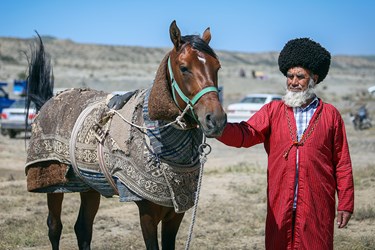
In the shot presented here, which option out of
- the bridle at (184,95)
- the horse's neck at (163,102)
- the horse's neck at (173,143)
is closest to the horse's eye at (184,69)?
the bridle at (184,95)

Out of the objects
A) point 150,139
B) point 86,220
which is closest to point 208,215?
point 86,220

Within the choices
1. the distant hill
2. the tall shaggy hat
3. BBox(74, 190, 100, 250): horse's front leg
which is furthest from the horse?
the distant hill

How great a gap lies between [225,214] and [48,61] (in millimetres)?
3318

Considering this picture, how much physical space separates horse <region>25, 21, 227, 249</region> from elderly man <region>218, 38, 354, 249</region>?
359mm

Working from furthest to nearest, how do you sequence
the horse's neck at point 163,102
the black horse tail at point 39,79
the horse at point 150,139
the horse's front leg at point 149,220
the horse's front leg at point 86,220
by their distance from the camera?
the black horse tail at point 39,79
the horse's front leg at point 86,220
the horse's front leg at point 149,220
the horse's neck at point 163,102
the horse at point 150,139

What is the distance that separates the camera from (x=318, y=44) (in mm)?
4117

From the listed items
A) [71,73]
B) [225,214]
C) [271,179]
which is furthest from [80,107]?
[71,73]

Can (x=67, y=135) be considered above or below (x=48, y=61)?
below

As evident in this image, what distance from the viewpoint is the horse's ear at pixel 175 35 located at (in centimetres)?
402

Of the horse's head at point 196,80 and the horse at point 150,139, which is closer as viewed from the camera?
the horse's head at point 196,80

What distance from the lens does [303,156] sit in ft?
12.9

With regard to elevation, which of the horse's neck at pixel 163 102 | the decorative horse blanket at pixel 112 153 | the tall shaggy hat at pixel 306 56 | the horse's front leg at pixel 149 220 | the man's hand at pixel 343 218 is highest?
the tall shaggy hat at pixel 306 56

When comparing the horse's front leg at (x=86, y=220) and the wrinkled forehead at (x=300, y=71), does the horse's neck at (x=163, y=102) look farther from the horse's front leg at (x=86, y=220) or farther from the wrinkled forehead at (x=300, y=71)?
the horse's front leg at (x=86, y=220)

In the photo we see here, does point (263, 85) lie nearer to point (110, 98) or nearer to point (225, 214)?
point (225, 214)
